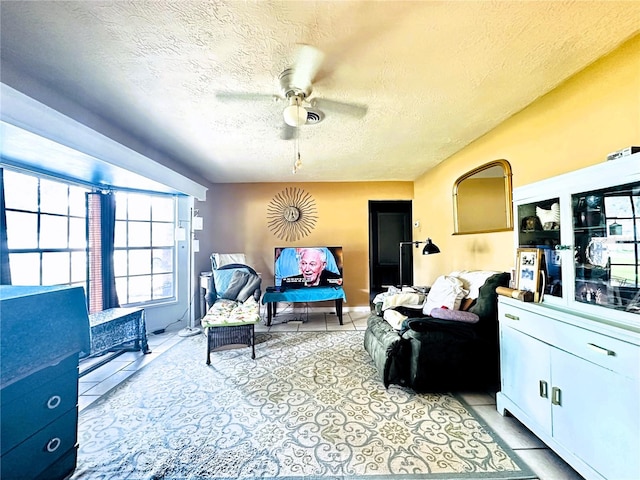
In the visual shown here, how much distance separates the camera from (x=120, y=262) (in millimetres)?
3416

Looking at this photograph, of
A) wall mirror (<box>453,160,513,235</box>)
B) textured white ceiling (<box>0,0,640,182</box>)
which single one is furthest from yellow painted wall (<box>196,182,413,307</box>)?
textured white ceiling (<box>0,0,640,182</box>)

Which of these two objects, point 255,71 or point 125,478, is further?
point 255,71

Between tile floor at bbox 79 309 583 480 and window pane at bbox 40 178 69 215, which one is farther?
window pane at bbox 40 178 69 215

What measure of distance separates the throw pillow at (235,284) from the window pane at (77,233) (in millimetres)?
1749

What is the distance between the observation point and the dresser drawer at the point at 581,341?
3.42 feet

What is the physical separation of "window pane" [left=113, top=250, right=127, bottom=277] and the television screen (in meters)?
2.12

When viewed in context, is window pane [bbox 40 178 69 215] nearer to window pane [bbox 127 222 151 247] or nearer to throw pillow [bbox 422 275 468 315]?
window pane [bbox 127 222 151 247]

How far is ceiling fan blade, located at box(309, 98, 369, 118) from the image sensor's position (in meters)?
1.96

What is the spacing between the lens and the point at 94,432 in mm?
1660

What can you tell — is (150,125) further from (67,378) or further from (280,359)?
(280,359)

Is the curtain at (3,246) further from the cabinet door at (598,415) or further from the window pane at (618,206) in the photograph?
the window pane at (618,206)

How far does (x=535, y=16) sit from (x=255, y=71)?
154 centimetres

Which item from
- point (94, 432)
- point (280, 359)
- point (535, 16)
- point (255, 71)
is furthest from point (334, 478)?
point (535, 16)

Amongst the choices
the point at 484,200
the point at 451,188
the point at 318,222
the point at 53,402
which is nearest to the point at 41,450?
the point at 53,402
